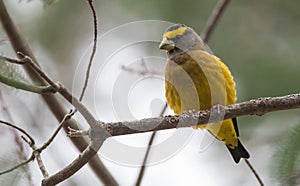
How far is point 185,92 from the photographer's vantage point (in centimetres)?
326

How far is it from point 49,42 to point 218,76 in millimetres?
1887

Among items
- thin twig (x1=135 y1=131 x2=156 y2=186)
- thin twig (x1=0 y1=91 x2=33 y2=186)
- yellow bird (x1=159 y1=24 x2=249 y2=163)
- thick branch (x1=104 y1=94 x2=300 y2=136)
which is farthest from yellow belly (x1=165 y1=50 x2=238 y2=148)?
thin twig (x1=0 y1=91 x2=33 y2=186)

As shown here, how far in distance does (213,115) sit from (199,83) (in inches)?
22.9

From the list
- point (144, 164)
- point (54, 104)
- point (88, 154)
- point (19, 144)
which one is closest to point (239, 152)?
point (144, 164)

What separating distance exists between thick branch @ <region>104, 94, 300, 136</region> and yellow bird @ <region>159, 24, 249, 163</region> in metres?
0.55

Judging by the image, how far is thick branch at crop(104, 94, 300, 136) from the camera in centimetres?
233

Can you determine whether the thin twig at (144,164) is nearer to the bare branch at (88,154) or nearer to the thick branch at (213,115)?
the thick branch at (213,115)

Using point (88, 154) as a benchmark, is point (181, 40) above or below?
Answer: below

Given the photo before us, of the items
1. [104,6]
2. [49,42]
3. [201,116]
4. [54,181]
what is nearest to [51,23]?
→ [49,42]

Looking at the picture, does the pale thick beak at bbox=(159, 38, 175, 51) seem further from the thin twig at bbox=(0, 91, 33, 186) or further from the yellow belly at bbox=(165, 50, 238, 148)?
the thin twig at bbox=(0, 91, 33, 186)

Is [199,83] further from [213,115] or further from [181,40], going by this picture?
[213,115]

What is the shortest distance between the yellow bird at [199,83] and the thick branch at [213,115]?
55cm

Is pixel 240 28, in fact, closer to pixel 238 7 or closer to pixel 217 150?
pixel 238 7

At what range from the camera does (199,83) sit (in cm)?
327
